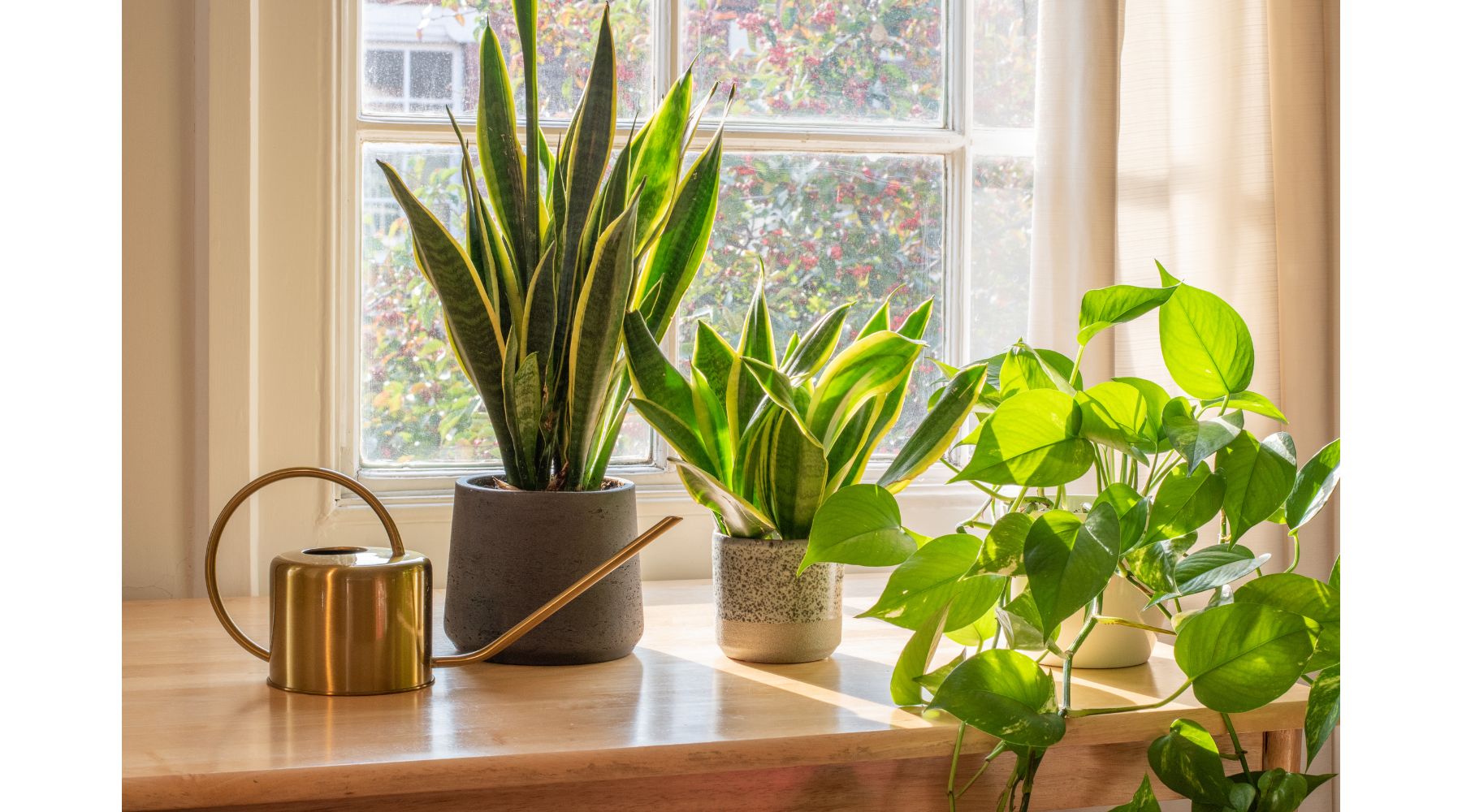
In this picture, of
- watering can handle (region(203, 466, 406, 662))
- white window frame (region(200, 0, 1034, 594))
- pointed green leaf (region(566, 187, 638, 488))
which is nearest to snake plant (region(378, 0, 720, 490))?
pointed green leaf (region(566, 187, 638, 488))

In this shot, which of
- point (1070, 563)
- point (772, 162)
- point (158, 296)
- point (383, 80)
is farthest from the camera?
point (772, 162)

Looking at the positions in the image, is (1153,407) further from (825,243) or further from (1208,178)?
(825,243)

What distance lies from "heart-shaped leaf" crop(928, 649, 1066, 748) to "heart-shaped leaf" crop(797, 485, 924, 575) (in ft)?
0.30

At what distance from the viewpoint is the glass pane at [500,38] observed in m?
1.27

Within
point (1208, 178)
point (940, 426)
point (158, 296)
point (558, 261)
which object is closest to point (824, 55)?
point (1208, 178)

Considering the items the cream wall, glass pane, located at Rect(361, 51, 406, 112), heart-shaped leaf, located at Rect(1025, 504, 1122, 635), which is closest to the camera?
heart-shaped leaf, located at Rect(1025, 504, 1122, 635)

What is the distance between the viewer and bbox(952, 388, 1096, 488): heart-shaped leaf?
684mm

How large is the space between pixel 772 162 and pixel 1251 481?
82cm

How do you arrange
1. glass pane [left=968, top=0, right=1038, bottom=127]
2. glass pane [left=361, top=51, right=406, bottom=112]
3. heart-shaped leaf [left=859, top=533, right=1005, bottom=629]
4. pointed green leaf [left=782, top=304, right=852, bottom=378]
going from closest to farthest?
heart-shaped leaf [left=859, top=533, right=1005, bottom=629] → pointed green leaf [left=782, top=304, right=852, bottom=378] → glass pane [left=361, top=51, right=406, bottom=112] → glass pane [left=968, top=0, right=1038, bottom=127]

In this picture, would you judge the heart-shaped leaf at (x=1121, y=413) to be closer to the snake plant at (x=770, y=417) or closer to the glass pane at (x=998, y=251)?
the snake plant at (x=770, y=417)

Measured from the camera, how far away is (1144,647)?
0.94 metres

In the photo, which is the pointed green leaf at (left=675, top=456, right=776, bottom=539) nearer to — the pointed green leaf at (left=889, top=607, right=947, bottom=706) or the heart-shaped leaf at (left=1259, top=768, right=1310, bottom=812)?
the pointed green leaf at (left=889, top=607, right=947, bottom=706)

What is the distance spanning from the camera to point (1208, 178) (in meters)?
1.20
